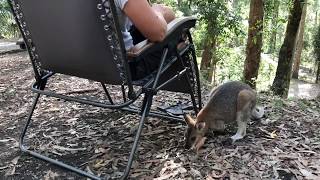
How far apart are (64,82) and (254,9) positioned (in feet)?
16.3

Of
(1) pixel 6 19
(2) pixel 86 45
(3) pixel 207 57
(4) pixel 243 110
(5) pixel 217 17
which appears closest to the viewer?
(2) pixel 86 45

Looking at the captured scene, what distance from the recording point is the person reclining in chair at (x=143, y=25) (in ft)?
9.12

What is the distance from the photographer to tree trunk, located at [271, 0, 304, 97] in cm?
792

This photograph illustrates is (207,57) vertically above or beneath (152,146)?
beneath

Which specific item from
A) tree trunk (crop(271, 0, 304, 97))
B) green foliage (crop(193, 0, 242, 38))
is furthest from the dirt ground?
green foliage (crop(193, 0, 242, 38))

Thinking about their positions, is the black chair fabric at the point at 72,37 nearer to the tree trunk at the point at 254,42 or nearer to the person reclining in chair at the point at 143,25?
the person reclining in chair at the point at 143,25

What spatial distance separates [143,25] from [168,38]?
286 millimetres

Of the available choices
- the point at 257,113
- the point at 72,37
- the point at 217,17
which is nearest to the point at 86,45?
the point at 72,37

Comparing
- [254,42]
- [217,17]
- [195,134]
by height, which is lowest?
[254,42]

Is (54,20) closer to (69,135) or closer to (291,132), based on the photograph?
(69,135)

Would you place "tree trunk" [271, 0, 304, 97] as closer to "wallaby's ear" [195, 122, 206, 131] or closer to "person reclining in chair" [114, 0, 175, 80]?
"wallaby's ear" [195, 122, 206, 131]

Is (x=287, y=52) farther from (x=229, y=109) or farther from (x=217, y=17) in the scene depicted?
(x=229, y=109)

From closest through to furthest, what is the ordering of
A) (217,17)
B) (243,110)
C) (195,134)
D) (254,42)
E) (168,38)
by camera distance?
Answer: (168,38), (195,134), (243,110), (254,42), (217,17)

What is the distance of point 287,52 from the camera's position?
8.12 m
